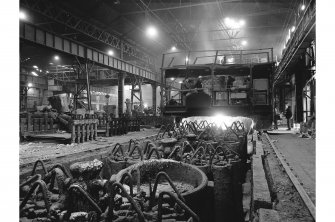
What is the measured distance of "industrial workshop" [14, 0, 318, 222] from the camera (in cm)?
246

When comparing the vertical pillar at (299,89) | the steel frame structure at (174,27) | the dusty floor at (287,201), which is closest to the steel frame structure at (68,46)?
the steel frame structure at (174,27)

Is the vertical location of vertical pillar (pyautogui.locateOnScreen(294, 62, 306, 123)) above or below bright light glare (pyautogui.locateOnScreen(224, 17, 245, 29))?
below

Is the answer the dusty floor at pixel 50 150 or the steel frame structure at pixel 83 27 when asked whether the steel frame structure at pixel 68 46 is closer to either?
the steel frame structure at pixel 83 27

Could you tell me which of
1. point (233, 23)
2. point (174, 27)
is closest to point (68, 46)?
point (174, 27)

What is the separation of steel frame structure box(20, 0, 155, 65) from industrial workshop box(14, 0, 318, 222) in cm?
16

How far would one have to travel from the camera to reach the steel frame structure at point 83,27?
52.4ft

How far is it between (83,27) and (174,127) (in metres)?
17.3

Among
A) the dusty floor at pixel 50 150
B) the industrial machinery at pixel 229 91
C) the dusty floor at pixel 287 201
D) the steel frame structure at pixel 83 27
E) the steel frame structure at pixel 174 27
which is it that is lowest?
the dusty floor at pixel 50 150

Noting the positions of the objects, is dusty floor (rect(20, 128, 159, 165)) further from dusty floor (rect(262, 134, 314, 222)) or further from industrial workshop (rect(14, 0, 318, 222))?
dusty floor (rect(262, 134, 314, 222))

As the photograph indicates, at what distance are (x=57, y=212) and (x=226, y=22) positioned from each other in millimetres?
24752

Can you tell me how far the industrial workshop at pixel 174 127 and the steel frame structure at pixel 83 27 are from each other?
0.52ft

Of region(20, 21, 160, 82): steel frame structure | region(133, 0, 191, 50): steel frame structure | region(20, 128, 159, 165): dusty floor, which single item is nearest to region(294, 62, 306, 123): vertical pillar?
region(133, 0, 191, 50): steel frame structure

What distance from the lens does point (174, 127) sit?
367 inches
